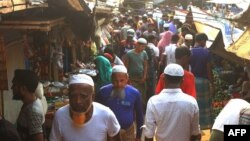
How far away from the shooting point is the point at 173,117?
16.0 ft

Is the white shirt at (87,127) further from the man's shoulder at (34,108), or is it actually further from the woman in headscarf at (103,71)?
the woman in headscarf at (103,71)

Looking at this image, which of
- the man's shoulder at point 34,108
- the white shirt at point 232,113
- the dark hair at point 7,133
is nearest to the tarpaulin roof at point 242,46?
the white shirt at point 232,113

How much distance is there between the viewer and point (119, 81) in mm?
5711

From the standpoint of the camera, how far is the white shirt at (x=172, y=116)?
486 centimetres

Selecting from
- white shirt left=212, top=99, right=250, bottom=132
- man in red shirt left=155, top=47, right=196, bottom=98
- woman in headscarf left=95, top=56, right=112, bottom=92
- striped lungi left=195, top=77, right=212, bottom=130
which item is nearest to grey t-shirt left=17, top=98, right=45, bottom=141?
white shirt left=212, top=99, right=250, bottom=132

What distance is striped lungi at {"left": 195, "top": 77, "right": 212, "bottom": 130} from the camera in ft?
26.8

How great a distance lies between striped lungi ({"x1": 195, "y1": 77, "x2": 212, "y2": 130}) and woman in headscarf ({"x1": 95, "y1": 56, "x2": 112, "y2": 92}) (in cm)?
165

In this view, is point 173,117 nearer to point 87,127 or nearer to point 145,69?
point 87,127

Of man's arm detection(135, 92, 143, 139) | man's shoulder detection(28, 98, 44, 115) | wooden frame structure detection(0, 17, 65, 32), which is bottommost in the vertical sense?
man's arm detection(135, 92, 143, 139)

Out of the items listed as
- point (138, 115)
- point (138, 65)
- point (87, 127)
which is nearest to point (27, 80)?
point (87, 127)

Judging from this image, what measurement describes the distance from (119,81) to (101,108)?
1737mm

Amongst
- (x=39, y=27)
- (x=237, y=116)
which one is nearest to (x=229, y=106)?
(x=237, y=116)

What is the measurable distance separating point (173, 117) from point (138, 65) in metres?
4.54

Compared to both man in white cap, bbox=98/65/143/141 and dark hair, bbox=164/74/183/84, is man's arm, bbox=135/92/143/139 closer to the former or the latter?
man in white cap, bbox=98/65/143/141
